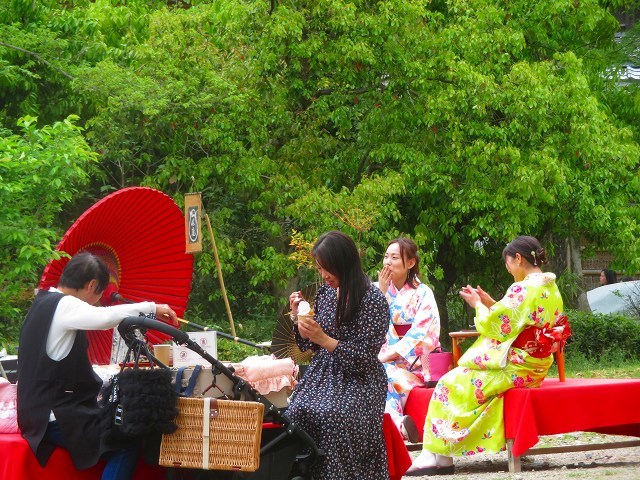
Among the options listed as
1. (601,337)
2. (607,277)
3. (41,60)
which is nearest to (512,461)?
(41,60)

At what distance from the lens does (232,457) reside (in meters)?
4.82

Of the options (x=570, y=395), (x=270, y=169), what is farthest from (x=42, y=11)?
(x=570, y=395)

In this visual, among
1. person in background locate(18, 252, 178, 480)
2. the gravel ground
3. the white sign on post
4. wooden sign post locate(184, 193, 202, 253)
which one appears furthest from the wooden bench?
person in background locate(18, 252, 178, 480)

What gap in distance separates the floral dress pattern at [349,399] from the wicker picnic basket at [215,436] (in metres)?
0.55

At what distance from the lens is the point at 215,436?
191 inches

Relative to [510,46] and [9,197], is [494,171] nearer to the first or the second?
[510,46]

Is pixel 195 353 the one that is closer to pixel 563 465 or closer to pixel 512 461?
pixel 512 461

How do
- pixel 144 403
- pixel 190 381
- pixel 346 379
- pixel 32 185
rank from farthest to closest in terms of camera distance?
1. pixel 32 185
2. pixel 346 379
3. pixel 190 381
4. pixel 144 403

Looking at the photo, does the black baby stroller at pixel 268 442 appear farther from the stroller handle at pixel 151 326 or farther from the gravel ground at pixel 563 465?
the gravel ground at pixel 563 465

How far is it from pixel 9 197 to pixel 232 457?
4825mm

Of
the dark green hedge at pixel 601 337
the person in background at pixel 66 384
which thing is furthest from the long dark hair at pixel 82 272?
the dark green hedge at pixel 601 337

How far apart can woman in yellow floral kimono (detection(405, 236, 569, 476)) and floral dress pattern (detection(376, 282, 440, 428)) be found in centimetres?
53

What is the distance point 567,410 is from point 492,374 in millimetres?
590

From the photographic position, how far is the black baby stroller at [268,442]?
5145 mm
